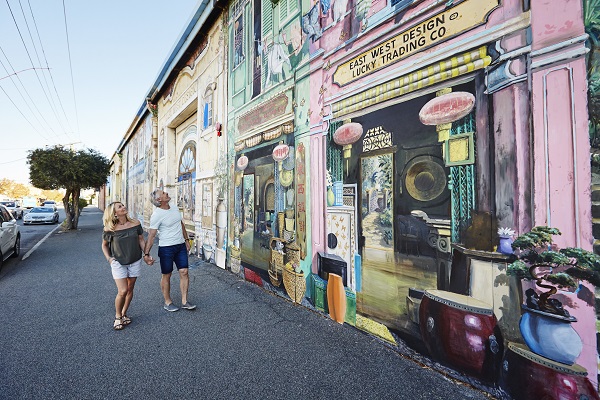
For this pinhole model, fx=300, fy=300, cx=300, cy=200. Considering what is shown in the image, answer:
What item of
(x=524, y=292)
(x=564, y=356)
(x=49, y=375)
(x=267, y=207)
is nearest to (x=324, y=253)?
(x=267, y=207)

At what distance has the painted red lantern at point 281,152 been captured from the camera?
4777 mm

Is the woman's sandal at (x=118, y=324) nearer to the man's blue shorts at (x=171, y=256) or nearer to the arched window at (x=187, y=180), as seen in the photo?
the man's blue shorts at (x=171, y=256)

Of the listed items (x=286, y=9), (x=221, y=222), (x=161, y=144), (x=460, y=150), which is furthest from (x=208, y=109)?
(x=460, y=150)

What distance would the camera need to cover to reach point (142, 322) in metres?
3.93

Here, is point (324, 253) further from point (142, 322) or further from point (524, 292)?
point (142, 322)

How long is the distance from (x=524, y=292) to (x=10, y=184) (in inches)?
3773

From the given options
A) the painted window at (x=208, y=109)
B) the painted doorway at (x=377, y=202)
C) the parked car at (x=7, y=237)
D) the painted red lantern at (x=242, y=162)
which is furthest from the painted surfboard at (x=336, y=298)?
the parked car at (x=7, y=237)

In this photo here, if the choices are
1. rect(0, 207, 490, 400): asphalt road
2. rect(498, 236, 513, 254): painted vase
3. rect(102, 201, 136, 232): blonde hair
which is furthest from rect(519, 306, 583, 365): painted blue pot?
rect(102, 201, 136, 232): blonde hair

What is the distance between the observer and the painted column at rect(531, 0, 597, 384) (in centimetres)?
195

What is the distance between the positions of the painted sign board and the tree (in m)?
17.7

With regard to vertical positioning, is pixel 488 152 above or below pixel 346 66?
below

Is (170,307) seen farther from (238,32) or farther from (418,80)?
(238,32)

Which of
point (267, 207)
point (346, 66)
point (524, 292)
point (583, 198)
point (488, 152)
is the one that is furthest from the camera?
point (267, 207)

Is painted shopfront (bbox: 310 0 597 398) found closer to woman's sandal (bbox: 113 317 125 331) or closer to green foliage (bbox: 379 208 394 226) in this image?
green foliage (bbox: 379 208 394 226)
